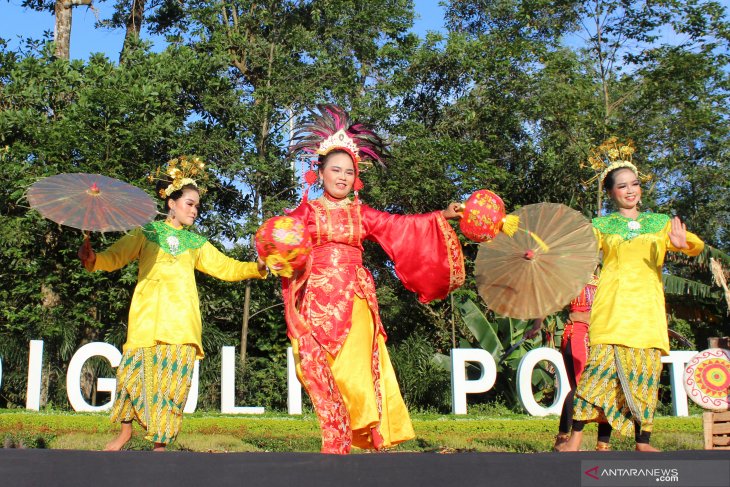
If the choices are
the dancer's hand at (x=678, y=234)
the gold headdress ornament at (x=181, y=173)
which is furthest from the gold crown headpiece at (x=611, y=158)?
the gold headdress ornament at (x=181, y=173)

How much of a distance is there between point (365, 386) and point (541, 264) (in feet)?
4.47

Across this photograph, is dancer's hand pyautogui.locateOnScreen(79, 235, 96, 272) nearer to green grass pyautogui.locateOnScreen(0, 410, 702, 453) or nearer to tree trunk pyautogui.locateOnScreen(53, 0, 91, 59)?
green grass pyautogui.locateOnScreen(0, 410, 702, 453)

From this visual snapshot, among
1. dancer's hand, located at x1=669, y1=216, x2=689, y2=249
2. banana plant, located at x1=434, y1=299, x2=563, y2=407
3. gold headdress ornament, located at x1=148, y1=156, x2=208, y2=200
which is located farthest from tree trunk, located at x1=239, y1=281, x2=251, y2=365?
dancer's hand, located at x1=669, y1=216, x2=689, y2=249

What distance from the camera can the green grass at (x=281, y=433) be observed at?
27.3ft

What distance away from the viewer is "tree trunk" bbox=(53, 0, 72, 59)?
1212cm

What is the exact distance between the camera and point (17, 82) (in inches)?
441

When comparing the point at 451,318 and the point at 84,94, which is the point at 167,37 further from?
the point at 451,318

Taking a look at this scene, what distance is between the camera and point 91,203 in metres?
5.16

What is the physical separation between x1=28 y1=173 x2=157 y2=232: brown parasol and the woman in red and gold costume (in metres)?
0.90

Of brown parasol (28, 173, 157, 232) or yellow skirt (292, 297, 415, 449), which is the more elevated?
brown parasol (28, 173, 157, 232)

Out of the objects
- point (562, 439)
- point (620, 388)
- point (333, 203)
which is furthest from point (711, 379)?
point (333, 203)

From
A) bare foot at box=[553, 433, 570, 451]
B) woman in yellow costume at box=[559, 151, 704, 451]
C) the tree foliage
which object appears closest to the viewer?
woman in yellow costume at box=[559, 151, 704, 451]

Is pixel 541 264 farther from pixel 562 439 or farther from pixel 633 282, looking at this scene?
pixel 562 439

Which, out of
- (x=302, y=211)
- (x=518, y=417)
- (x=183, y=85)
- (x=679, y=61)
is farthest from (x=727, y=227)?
(x=302, y=211)
